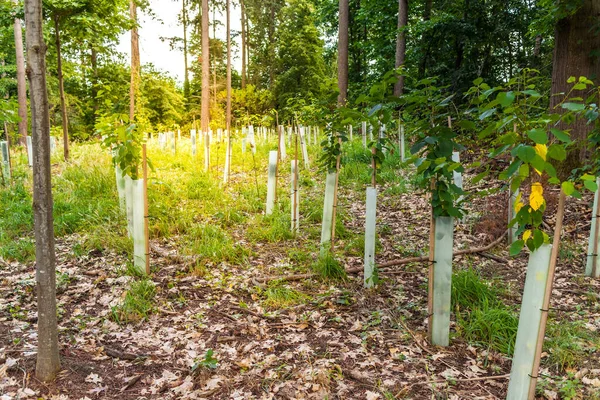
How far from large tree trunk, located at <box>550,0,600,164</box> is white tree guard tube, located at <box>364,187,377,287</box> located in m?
3.92

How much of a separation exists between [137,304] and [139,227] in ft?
2.79

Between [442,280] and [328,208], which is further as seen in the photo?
[328,208]

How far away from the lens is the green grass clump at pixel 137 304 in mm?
3234

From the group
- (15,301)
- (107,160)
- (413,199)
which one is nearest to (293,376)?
(15,301)

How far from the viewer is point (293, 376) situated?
2.52 metres

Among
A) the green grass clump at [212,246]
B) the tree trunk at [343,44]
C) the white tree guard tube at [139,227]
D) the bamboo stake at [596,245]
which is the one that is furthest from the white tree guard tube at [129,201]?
the tree trunk at [343,44]

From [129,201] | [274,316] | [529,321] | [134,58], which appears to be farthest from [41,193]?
[134,58]

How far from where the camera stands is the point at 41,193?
6.88 feet

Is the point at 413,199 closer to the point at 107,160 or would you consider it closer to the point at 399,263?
the point at 399,263

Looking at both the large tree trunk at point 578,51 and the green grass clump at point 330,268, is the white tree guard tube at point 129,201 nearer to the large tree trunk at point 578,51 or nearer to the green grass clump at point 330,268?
the green grass clump at point 330,268

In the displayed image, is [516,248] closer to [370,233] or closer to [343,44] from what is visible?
[370,233]

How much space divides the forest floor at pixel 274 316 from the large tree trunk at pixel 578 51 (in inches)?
42.1

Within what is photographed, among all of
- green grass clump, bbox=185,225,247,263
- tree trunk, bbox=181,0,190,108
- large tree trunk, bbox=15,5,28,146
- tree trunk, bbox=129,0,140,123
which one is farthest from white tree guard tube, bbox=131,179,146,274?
tree trunk, bbox=181,0,190,108

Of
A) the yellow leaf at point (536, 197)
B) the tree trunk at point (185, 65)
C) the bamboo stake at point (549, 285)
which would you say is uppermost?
the tree trunk at point (185, 65)
